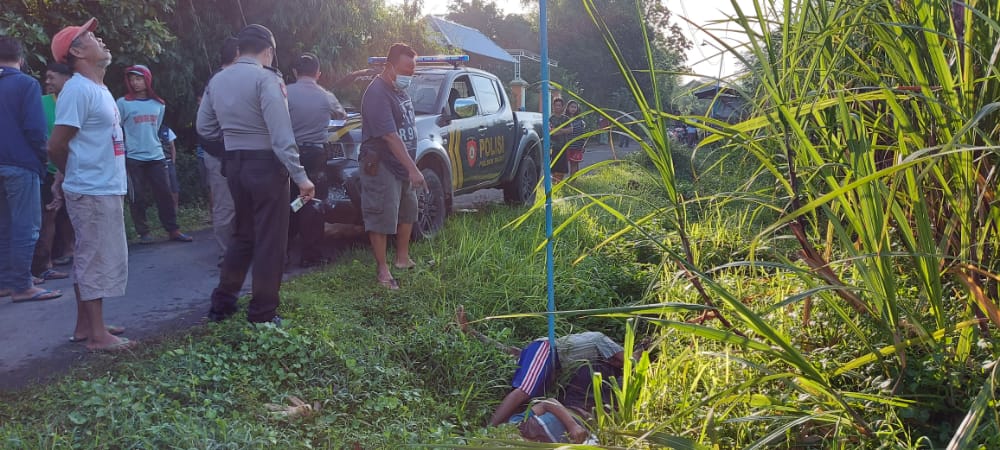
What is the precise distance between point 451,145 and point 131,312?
11.8 ft

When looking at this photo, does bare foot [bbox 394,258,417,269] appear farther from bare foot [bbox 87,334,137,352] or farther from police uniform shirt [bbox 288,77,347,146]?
bare foot [bbox 87,334,137,352]

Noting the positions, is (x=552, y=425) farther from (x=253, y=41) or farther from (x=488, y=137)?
(x=488, y=137)

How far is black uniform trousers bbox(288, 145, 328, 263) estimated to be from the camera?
265 inches

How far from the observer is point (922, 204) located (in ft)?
6.79

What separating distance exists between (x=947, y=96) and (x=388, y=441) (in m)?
2.31

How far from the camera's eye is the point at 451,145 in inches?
320

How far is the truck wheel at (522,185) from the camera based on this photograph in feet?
33.7

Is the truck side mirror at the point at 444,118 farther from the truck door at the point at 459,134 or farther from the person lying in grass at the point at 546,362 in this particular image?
the person lying in grass at the point at 546,362

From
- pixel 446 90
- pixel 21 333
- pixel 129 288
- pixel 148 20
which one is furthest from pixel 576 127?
pixel 21 333

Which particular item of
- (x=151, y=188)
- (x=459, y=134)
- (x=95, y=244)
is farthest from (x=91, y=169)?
(x=459, y=134)

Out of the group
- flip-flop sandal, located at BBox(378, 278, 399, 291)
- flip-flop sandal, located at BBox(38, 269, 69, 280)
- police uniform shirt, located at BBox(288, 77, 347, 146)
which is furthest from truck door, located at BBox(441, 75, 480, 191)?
flip-flop sandal, located at BBox(38, 269, 69, 280)

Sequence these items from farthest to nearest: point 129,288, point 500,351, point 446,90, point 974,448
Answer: point 446,90, point 129,288, point 500,351, point 974,448

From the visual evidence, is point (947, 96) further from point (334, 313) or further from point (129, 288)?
point (129, 288)

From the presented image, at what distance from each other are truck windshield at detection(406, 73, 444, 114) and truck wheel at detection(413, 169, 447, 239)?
30.0 inches
